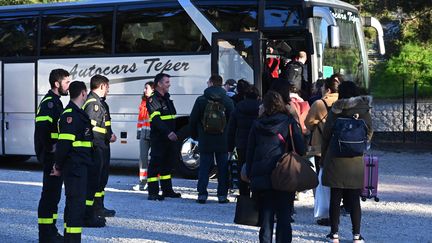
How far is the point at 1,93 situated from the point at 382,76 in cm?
2041

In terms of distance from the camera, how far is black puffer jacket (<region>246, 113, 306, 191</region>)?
7.64 meters

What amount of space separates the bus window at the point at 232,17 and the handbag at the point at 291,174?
26.4ft

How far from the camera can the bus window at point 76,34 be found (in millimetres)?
17000

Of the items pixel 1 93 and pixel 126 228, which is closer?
pixel 126 228

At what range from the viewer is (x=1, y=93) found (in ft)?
58.9

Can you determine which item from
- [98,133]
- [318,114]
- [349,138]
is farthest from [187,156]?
[349,138]

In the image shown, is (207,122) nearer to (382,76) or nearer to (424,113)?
(424,113)

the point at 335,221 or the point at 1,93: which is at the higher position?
the point at 1,93

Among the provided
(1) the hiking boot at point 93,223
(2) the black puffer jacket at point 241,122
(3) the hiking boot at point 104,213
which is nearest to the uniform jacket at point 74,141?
(1) the hiking boot at point 93,223

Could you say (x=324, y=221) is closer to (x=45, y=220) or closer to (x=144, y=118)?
(x=45, y=220)

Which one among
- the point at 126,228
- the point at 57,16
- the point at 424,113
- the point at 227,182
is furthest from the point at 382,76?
the point at 126,228

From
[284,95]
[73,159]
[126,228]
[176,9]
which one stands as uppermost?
[176,9]

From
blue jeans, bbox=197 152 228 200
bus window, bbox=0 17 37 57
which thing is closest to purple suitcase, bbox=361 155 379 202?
blue jeans, bbox=197 152 228 200

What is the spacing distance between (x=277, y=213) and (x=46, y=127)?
2.65 meters
